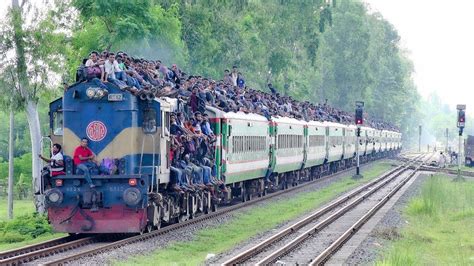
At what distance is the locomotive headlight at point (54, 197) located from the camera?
18.8 metres

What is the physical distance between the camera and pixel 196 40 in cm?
4941

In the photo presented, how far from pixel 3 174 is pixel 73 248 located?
179 feet

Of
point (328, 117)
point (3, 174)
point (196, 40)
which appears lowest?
point (3, 174)

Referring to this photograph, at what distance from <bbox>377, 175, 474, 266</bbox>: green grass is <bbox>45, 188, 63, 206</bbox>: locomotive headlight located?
691 centimetres

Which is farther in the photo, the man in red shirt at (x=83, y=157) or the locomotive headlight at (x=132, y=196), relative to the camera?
the man in red shirt at (x=83, y=157)

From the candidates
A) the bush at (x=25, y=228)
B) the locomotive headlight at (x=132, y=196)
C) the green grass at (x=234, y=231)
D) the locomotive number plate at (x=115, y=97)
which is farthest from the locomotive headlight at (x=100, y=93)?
the bush at (x=25, y=228)

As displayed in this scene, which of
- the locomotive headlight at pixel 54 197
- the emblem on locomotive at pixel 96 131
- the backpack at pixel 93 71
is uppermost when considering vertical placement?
the backpack at pixel 93 71

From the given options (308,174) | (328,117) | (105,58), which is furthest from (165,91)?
(328,117)

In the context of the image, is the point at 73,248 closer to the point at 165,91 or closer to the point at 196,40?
the point at 165,91

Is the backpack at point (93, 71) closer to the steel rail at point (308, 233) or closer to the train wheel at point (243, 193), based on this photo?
the steel rail at point (308, 233)

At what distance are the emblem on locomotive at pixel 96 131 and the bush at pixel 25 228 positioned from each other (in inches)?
130

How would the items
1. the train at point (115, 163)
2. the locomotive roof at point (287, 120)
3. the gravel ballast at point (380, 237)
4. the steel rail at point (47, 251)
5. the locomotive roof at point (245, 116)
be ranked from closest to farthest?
the steel rail at point (47, 251) → the gravel ballast at point (380, 237) → the train at point (115, 163) → the locomotive roof at point (245, 116) → the locomotive roof at point (287, 120)

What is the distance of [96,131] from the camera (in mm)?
19562

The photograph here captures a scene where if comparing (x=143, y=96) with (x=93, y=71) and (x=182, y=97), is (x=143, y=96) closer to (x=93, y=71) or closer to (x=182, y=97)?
(x=93, y=71)
